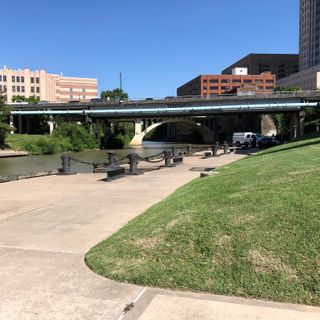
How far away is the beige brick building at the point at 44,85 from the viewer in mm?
144375

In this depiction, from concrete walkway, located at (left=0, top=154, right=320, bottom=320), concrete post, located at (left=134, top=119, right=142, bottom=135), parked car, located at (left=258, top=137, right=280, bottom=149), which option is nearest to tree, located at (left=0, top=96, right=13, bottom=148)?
parked car, located at (left=258, top=137, right=280, bottom=149)

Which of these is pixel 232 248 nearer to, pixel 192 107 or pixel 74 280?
pixel 74 280

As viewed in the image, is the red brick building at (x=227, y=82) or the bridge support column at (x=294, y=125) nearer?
the bridge support column at (x=294, y=125)

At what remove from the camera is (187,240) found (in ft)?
19.3

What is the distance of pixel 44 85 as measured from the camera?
5930 inches

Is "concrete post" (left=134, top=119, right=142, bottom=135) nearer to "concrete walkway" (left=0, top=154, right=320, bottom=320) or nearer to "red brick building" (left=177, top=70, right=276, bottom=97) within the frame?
"red brick building" (left=177, top=70, right=276, bottom=97)

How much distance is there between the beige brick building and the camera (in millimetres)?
144375

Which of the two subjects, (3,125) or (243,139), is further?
(3,125)

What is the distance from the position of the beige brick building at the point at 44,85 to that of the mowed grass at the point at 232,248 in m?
137

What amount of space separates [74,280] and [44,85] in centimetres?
15237

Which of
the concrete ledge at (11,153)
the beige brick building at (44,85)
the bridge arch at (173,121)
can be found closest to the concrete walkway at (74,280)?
the concrete ledge at (11,153)

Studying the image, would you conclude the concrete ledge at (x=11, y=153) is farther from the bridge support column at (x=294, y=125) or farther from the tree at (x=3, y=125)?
the bridge support column at (x=294, y=125)

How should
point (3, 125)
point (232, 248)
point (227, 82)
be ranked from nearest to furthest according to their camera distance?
point (232, 248)
point (3, 125)
point (227, 82)

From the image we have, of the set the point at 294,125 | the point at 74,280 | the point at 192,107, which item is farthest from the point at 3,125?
the point at 74,280
